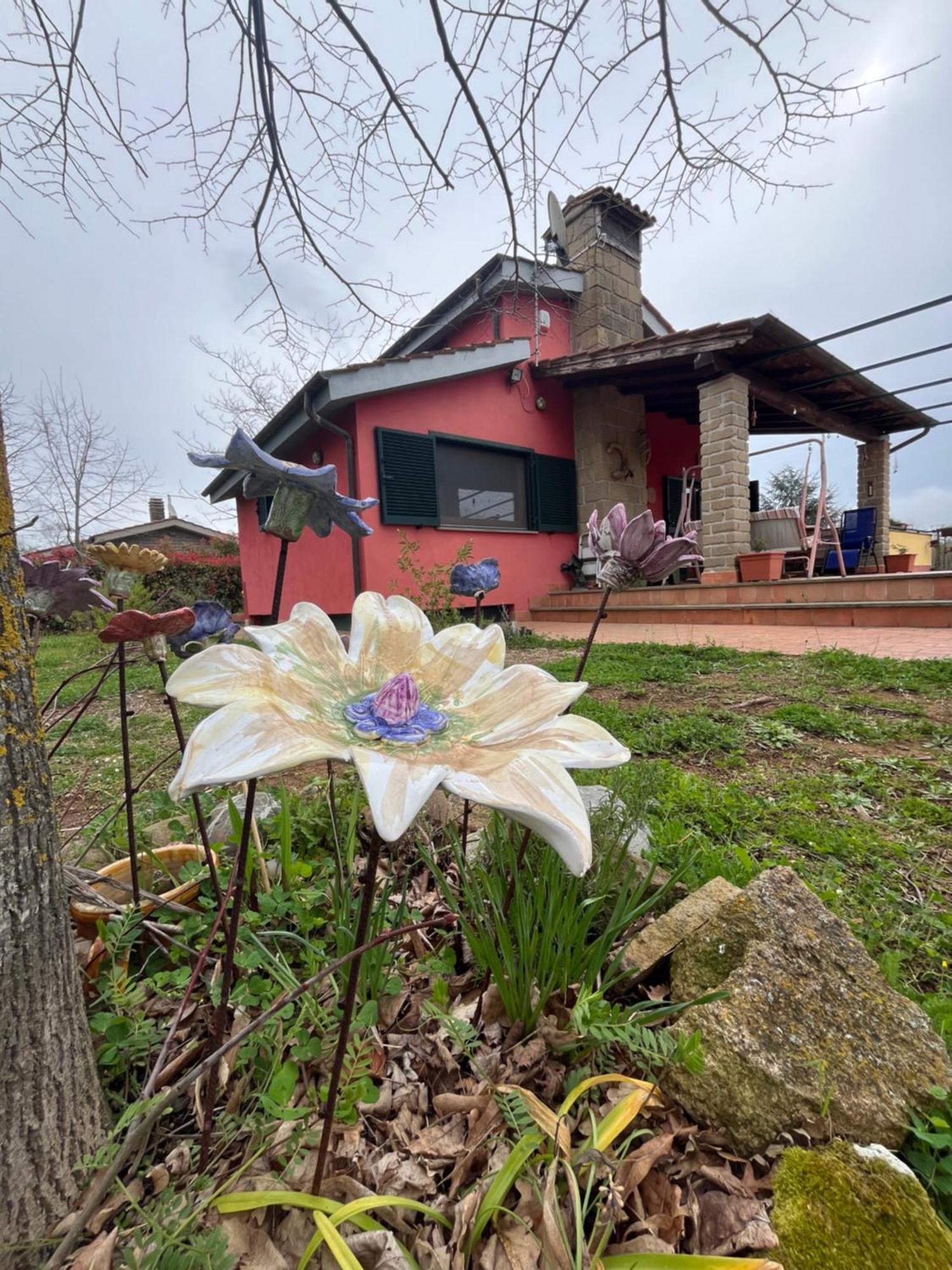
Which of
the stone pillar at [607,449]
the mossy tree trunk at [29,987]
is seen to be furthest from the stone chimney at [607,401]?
the mossy tree trunk at [29,987]

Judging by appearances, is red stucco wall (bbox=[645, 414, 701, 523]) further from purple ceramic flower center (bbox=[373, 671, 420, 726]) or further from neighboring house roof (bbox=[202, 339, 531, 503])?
purple ceramic flower center (bbox=[373, 671, 420, 726])

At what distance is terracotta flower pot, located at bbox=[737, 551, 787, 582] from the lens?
6316 mm

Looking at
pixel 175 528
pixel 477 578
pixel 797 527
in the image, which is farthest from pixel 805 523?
pixel 175 528

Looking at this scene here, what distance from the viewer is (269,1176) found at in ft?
2.32

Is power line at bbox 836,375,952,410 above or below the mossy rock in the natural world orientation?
above

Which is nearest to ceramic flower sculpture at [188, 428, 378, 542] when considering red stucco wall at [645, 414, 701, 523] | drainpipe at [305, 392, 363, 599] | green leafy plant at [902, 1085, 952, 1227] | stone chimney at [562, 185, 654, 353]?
green leafy plant at [902, 1085, 952, 1227]

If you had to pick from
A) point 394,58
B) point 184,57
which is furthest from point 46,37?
point 394,58

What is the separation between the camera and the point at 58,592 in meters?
1.05

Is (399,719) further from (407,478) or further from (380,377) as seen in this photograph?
(407,478)

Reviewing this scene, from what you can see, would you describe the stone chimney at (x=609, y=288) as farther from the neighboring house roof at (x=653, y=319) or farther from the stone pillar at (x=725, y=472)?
the stone pillar at (x=725, y=472)

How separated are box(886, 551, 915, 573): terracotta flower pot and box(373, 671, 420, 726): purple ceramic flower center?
9691mm

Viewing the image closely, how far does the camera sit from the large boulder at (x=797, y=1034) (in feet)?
2.56

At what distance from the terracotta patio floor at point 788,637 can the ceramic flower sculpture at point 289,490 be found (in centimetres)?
442

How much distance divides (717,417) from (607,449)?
63.3 inches
